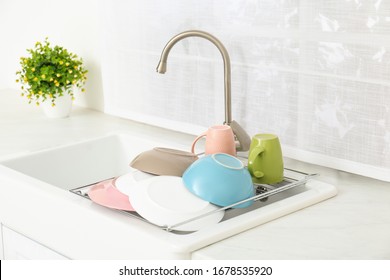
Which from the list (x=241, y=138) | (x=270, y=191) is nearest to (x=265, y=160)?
(x=270, y=191)

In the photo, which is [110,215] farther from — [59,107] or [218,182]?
[59,107]

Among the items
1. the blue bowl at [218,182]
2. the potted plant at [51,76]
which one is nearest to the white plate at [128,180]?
the blue bowl at [218,182]

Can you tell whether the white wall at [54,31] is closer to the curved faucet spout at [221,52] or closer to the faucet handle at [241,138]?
the curved faucet spout at [221,52]

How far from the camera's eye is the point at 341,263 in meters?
1.25

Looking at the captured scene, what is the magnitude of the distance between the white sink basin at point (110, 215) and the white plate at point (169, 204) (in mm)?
29

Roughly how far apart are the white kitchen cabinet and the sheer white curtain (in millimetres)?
625

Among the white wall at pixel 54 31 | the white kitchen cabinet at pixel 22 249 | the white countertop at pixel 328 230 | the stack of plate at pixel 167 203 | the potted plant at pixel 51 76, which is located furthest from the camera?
the white wall at pixel 54 31

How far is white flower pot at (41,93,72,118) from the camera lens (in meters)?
2.41

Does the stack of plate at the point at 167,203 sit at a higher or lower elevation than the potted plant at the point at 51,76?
lower

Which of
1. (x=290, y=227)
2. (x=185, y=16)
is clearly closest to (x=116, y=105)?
(x=185, y=16)

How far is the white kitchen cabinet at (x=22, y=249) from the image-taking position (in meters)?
1.64

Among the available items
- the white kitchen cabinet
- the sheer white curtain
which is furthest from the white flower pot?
the white kitchen cabinet

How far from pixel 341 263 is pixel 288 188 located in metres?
0.36

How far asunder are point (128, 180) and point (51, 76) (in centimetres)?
90
